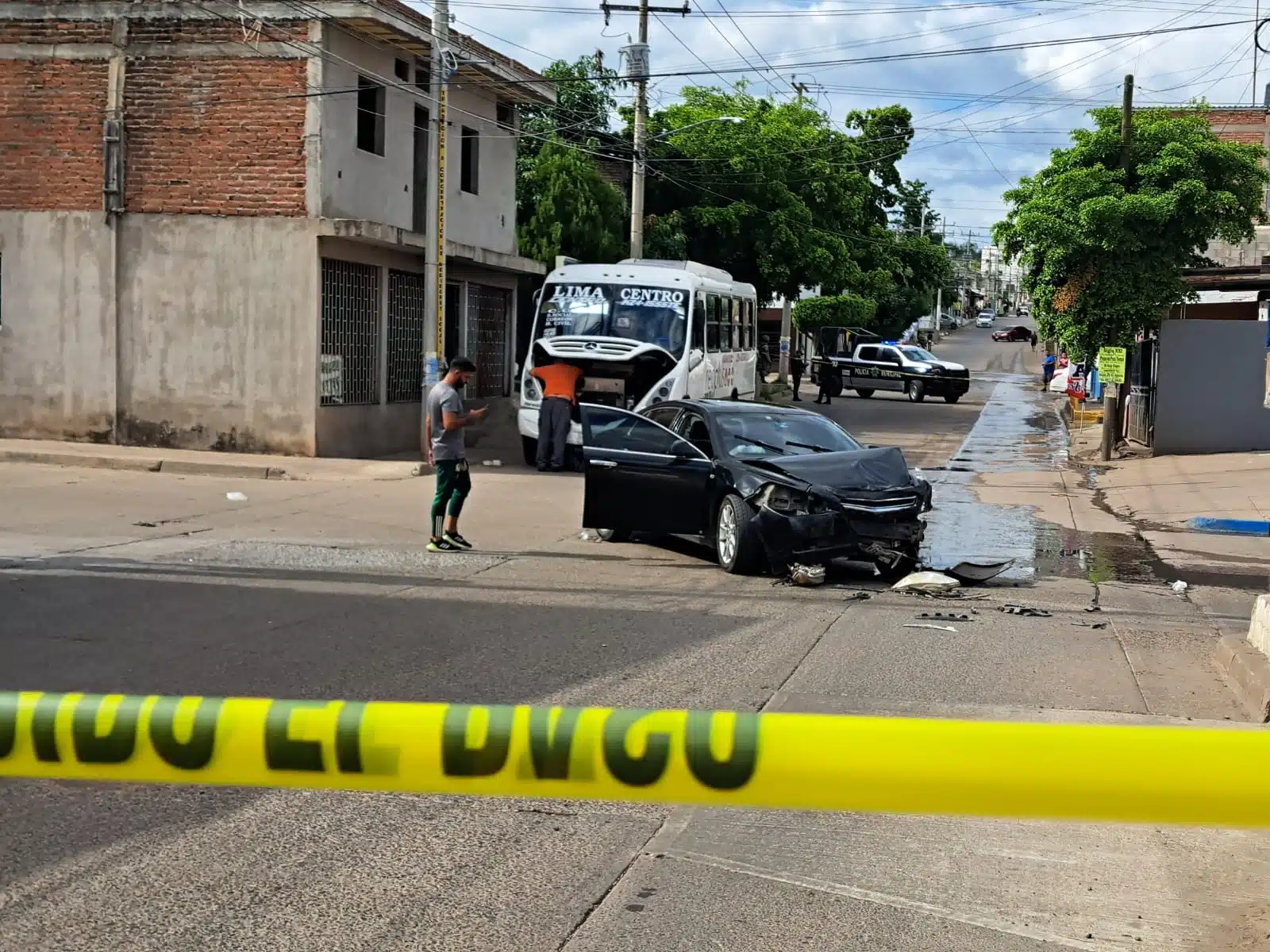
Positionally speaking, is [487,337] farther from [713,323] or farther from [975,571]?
[975,571]

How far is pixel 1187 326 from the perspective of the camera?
2483 cm

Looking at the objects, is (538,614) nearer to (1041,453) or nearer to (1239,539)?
(1239,539)

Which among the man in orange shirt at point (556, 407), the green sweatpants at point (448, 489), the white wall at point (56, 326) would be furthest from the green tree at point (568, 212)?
the green sweatpants at point (448, 489)

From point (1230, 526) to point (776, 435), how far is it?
6.54 meters

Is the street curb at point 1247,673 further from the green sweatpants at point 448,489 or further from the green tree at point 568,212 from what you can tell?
the green tree at point 568,212

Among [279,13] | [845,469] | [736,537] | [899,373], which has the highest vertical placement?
[279,13]

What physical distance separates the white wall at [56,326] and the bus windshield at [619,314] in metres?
6.78

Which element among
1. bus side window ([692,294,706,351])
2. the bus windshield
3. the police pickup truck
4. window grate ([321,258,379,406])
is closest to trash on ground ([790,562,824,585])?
the bus windshield

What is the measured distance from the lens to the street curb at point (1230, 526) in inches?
649

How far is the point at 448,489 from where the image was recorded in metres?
13.4

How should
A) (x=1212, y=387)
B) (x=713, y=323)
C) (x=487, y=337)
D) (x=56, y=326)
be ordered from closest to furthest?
1. (x=56, y=326)
2. (x=713, y=323)
3. (x=1212, y=387)
4. (x=487, y=337)

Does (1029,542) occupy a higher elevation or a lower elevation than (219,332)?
lower

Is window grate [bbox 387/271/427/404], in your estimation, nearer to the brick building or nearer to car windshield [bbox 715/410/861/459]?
the brick building

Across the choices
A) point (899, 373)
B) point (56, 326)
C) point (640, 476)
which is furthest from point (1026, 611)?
point (899, 373)
